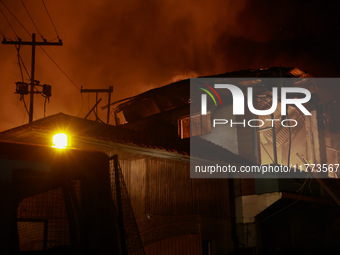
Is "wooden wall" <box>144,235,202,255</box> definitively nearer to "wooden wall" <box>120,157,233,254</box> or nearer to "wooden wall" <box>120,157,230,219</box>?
"wooden wall" <box>120,157,233,254</box>

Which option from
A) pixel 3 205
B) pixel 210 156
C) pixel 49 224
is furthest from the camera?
pixel 210 156

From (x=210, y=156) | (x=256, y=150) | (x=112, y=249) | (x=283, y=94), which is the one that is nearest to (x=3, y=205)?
(x=112, y=249)

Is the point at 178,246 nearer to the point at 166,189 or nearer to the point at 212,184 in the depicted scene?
the point at 166,189

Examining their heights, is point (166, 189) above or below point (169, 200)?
above

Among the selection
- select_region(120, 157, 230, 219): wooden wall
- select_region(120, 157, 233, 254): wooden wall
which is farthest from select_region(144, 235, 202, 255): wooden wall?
select_region(120, 157, 230, 219): wooden wall

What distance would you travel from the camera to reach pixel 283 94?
16141 mm

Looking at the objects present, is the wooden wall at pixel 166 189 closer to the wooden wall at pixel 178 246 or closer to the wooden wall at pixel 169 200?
the wooden wall at pixel 169 200

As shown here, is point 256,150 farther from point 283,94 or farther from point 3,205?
point 3,205

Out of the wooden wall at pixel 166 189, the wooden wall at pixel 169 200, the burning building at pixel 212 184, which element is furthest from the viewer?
the wooden wall at pixel 166 189

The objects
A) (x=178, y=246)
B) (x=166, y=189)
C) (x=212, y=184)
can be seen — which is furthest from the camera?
(x=212, y=184)

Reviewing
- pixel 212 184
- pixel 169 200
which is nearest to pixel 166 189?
pixel 169 200

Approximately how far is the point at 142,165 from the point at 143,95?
36.0ft

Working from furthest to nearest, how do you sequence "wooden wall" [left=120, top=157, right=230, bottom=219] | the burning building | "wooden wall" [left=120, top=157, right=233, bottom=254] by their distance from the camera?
1. "wooden wall" [left=120, top=157, right=230, bottom=219]
2. "wooden wall" [left=120, top=157, right=233, bottom=254]
3. the burning building

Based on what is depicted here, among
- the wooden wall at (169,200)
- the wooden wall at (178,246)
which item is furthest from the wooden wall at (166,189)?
the wooden wall at (178,246)
